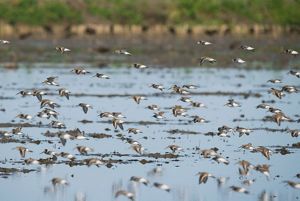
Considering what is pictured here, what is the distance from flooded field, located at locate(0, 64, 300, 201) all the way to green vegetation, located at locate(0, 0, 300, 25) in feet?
110

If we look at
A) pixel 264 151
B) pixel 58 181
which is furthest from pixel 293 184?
pixel 58 181

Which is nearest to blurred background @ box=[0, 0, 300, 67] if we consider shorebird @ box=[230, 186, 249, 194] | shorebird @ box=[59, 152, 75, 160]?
shorebird @ box=[59, 152, 75, 160]

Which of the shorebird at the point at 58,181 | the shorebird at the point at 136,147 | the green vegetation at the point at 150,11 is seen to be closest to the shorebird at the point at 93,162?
the shorebird at the point at 136,147

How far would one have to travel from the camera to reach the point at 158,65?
55.5 metres

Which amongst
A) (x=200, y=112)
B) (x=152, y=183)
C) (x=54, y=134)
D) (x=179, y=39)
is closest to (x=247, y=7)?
(x=179, y=39)

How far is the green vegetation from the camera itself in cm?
7712

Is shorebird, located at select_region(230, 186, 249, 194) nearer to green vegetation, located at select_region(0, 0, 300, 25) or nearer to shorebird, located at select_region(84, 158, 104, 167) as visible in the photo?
shorebird, located at select_region(84, 158, 104, 167)

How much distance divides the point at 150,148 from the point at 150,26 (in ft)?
167

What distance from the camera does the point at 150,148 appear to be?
26703 millimetres

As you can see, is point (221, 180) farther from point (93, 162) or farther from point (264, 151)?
point (93, 162)

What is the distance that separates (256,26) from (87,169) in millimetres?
55366

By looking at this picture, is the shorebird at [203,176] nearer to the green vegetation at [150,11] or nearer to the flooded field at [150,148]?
the flooded field at [150,148]

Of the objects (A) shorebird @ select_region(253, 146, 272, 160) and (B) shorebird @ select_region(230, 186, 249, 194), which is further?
(A) shorebird @ select_region(253, 146, 272, 160)

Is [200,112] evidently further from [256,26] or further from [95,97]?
[256,26]
